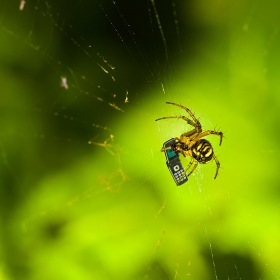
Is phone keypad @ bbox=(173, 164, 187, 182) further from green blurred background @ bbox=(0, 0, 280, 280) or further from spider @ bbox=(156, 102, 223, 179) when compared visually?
green blurred background @ bbox=(0, 0, 280, 280)

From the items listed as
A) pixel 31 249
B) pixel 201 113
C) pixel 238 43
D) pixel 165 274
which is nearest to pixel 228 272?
pixel 165 274

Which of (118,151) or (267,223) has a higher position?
(118,151)

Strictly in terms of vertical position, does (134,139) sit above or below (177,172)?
above

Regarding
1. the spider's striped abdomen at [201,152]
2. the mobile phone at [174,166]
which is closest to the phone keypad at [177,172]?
the mobile phone at [174,166]

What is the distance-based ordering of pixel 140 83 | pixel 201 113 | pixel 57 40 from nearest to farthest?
pixel 57 40 < pixel 140 83 < pixel 201 113

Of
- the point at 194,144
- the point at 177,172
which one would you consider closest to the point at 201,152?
the point at 194,144

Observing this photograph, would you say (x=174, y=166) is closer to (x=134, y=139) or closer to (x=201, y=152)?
(x=201, y=152)

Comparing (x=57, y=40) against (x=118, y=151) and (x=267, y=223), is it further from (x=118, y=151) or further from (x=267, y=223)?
(x=267, y=223)

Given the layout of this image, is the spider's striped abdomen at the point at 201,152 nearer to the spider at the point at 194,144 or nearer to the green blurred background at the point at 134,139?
the spider at the point at 194,144

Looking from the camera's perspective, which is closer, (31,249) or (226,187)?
(31,249)
